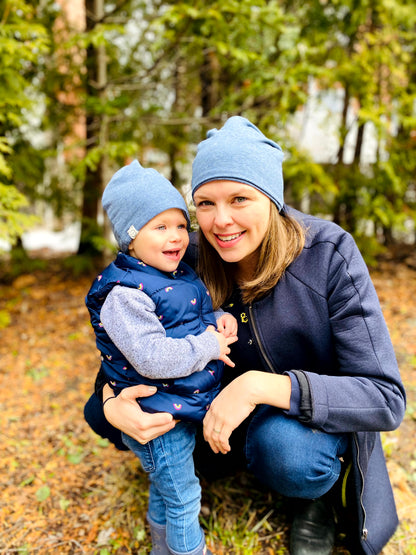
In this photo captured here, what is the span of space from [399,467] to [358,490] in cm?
91

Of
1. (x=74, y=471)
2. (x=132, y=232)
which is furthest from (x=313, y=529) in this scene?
(x=132, y=232)

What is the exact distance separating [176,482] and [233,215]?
108 centimetres

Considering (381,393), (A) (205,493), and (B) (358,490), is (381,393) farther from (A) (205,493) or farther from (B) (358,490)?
(A) (205,493)

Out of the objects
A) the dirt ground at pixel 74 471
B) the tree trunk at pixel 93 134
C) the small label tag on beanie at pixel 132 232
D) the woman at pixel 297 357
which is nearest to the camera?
the woman at pixel 297 357

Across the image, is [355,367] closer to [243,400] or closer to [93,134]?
[243,400]

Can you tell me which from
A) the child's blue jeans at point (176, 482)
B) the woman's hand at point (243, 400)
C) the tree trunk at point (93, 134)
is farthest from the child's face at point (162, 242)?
the tree trunk at point (93, 134)

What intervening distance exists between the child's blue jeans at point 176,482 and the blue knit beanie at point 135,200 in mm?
834

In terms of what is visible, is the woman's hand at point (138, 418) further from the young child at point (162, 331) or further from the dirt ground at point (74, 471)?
the dirt ground at point (74, 471)

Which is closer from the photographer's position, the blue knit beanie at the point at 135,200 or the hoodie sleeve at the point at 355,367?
the hoodie sleeve at the point at 355,367

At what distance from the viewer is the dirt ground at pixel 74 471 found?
7.12 ft

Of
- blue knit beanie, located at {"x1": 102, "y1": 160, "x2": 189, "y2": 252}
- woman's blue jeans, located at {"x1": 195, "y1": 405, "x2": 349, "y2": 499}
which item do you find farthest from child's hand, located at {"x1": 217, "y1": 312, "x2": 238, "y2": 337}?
blue knit beanie, located at {"x1": 102, "y1": 160, "x2": 189, "y2": 252}

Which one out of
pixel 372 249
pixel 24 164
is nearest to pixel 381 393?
pixel 372 249

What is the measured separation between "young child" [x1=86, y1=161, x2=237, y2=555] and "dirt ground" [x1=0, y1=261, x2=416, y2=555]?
0.40 m

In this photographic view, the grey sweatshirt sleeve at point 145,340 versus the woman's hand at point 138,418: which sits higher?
the grey sweatshirt sleeve at point 145,340
